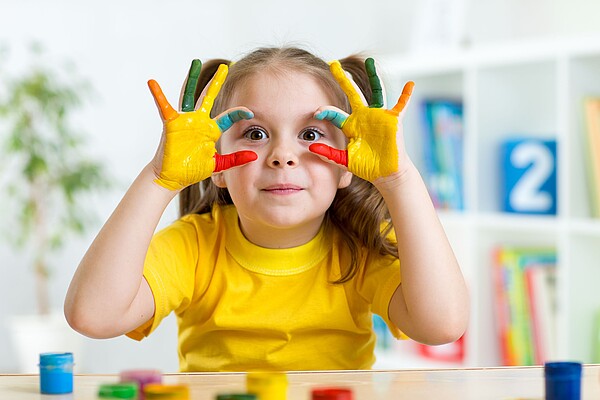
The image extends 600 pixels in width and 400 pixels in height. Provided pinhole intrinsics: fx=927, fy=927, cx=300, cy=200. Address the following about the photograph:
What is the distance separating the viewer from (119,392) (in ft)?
2.22

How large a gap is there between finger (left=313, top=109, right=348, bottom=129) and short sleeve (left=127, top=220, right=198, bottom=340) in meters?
0.27

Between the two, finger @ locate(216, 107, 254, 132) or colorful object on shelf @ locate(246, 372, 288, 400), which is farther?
finger @ locate(216, 107, 254, 132)

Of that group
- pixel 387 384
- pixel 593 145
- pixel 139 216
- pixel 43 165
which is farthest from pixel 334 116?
pixel 43 165

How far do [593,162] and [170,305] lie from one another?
1.45 metres

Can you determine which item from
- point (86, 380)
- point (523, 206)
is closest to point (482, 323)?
point (523, 206)

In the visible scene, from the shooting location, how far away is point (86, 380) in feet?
2.70

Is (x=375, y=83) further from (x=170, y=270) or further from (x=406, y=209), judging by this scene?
(x=170, y=270)

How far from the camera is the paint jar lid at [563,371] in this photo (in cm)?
67

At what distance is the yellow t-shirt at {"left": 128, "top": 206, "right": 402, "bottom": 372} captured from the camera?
3.81 feet

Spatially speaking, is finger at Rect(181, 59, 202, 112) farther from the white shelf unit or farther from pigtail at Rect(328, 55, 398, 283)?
the white shelf unit

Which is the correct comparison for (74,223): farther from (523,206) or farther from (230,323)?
(230,323)

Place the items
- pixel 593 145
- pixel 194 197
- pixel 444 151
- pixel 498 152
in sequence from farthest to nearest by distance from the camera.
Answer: pixel 444 151
pixel 498 152
pixel 593 145
pixel 194 197

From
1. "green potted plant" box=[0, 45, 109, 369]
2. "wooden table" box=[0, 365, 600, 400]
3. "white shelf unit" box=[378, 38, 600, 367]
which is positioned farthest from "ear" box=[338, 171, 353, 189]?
"green potted plant" box=[0, 45, 109, 369]

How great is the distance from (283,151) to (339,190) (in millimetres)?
216
